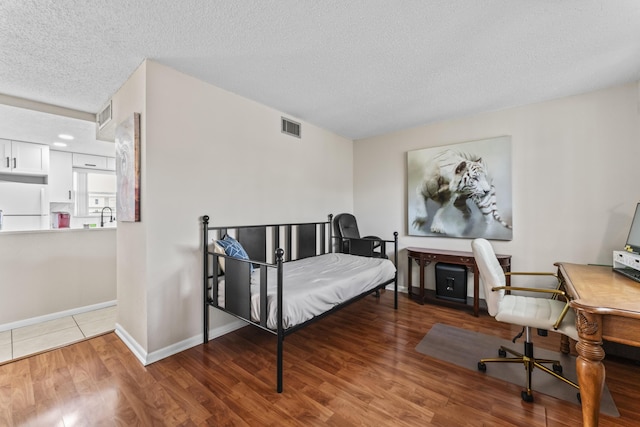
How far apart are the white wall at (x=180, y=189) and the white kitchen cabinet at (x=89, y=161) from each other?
3.15m

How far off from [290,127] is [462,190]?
7.86 ft

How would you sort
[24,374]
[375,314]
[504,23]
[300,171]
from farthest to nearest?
[300,171], [375,314], [24,374], [504,23]

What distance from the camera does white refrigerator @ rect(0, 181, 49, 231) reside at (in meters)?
4.03

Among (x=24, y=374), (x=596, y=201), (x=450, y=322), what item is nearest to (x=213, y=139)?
(x=24, y=374)

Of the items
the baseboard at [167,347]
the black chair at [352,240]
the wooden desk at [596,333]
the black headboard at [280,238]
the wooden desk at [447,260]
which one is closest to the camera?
the wooden desk at [596,333]

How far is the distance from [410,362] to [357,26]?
2519 millimetres

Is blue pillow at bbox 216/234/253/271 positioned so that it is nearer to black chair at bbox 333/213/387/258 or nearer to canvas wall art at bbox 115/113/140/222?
canvas wall art at bbox 115/113/140/222

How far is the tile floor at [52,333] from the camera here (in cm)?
232

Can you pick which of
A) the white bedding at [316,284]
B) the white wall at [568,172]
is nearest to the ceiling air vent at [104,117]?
the white bedding at [316,284]

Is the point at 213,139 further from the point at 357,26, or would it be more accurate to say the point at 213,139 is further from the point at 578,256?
the point at 578,256

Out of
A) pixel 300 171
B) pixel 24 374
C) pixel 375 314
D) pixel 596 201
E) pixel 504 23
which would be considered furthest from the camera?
pixel 300 171

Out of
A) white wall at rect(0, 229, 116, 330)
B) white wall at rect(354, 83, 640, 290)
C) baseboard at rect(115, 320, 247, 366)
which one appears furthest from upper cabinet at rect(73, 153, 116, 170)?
white wall at rect(354, 83, 640, 290)

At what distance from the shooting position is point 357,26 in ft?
5.69

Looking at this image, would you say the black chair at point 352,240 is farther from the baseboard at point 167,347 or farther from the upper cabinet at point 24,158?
the upper cabinet at point 24,158
